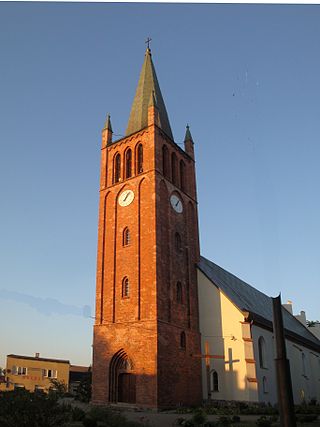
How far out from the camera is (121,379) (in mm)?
26734

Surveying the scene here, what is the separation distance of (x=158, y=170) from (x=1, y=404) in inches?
860

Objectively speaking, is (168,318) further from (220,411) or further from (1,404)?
(1,404)

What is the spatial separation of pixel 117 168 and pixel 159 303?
12531mm

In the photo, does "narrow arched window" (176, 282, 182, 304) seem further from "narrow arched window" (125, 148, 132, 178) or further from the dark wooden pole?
the dark wooden pole

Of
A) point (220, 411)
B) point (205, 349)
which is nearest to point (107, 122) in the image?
point (205, 349)

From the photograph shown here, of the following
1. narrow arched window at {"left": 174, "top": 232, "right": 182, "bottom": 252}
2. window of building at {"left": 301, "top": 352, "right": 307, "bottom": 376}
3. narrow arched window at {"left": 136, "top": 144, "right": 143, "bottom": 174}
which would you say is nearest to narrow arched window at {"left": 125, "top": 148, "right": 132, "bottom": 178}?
narrow arched window at {"left": 136, "top": 144, "right": 143, "bottom": 174}

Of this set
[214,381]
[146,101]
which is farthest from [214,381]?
[146,101]

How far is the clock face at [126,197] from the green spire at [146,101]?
18.5 feet

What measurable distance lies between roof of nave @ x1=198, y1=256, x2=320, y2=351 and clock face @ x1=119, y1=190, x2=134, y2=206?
7.51 metres

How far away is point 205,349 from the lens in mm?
28484

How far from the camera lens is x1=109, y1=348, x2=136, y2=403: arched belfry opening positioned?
85.3 ft

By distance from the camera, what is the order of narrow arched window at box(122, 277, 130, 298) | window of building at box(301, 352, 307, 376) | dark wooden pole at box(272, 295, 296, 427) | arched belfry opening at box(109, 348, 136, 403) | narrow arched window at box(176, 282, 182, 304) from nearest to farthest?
1. dark wooden pole at box(272, 295, 296, 427)
2. arched belfry opening at box(109, 348, 136, 403)
3. narrow arched window at box(122, 277, 130, 298)
4. narrow arched window at box(176, 282, 182, 304)
5. window of building at box(301, 352, 307, 376)

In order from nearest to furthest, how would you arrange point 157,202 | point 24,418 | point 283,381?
point 283,381 → point 24,418 → point 157,202

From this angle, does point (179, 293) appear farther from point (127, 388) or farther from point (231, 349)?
point (127, 388)
